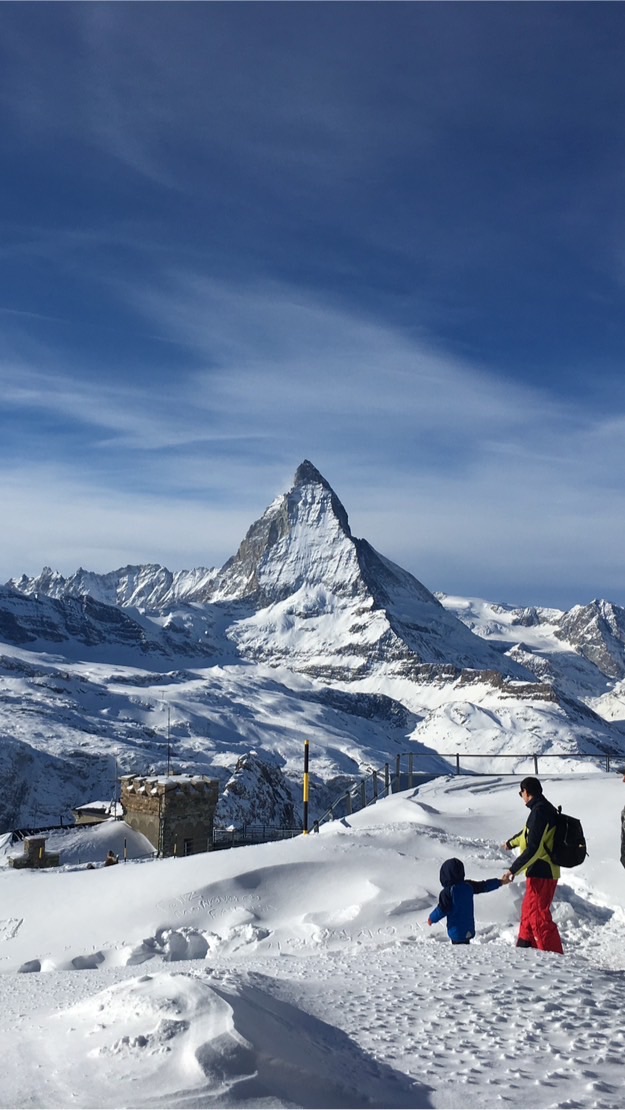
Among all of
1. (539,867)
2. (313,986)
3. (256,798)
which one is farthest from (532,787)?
(256,798)

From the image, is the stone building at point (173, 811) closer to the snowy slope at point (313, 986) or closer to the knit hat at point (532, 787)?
the snowy slope at point (313, 986)

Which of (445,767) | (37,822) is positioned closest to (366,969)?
(37,822)

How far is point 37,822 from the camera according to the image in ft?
323

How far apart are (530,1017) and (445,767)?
169715mm

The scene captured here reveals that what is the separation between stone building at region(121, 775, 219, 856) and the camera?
22438 millimetres

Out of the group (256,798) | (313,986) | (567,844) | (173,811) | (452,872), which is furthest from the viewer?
(256,798)

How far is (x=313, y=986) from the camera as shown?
756cm

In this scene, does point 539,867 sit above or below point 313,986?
above

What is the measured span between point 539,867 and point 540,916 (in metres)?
0.58

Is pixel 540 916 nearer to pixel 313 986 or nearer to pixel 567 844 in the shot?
pixel 567 844

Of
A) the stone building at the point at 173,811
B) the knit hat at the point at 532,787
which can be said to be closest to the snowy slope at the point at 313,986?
the knit hat at the point at 532,787

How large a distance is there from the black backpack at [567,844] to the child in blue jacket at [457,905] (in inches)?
33.8

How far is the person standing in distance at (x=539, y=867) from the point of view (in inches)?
344

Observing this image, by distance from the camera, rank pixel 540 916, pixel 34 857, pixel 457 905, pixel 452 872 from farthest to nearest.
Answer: pixel 34 857 < pixel 457 905 < pixel 452 872 < pixel 540 916
